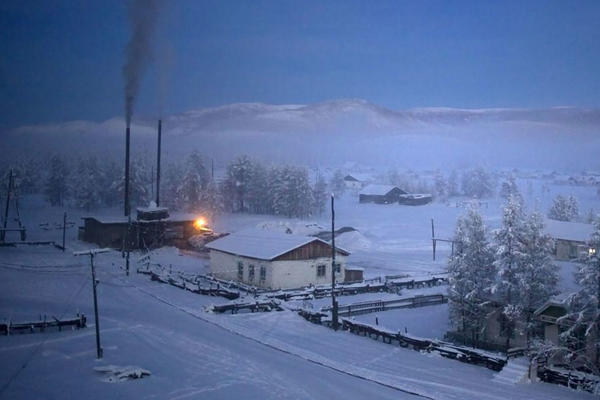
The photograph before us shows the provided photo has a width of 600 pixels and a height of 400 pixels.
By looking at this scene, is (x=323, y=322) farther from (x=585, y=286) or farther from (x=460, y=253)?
(x=585, y=286)

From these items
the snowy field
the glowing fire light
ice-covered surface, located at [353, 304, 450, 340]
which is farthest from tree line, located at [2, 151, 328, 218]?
ice-covered surface, located at [353, 304, 450, 340]

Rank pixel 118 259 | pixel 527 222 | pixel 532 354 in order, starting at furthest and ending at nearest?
pixel 118 259
pixel 527 222
pixel 532 354

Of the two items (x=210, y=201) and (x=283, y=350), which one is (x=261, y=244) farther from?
(x=210, y=201)

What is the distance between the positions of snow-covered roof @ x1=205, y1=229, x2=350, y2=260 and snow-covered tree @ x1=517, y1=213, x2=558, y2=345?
1889 centimetres

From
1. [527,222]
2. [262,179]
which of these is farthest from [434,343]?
[262,179]

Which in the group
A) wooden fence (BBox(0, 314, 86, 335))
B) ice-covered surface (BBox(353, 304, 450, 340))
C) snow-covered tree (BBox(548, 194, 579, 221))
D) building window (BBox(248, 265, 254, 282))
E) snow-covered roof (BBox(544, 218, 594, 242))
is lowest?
ice-covered surface (BBox(353, 304, 450, 340))

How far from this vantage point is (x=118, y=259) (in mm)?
51281

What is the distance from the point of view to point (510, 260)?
28391 mm

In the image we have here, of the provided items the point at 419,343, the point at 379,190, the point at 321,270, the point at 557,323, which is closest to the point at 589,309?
the point at 557,323

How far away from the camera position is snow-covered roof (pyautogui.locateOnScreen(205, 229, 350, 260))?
42.3 meters

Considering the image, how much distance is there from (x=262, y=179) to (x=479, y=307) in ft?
261

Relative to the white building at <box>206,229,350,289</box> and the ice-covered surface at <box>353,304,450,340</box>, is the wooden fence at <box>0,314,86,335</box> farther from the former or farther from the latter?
the ice-covered surface at <box>353,304,450,340</box>

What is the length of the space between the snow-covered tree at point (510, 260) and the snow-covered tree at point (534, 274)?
0.84ft

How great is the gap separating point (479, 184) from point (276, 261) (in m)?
122
